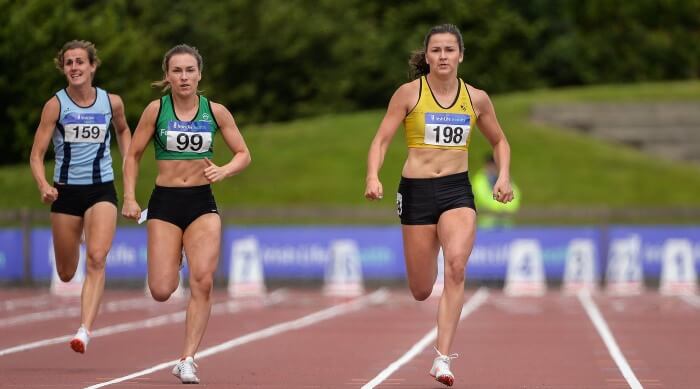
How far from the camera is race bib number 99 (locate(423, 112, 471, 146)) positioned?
1124 cm

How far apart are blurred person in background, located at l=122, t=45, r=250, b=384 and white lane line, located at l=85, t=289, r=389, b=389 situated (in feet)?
2.89

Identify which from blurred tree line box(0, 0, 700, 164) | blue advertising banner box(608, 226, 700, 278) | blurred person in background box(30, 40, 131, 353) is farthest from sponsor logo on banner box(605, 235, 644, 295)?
blurred person in background box(30, 40, 131, 353)

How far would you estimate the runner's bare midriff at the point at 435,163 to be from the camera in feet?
37.1

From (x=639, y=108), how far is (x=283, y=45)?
14170 millimetres

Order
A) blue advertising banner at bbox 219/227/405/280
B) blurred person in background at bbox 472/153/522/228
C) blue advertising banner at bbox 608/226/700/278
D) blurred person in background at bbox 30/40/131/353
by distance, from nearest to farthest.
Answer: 1. blurred person in background at bbox 30/40/131/353
2. blurred person in background at bbox 472/153/522/228
3. blue advertising banner at bbox 608/226/700/278
4. blue advertising banner at bbox 219/227/405/280

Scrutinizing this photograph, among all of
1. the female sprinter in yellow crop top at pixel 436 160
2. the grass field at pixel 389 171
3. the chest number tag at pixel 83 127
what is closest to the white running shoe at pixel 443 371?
the female sprinter in yellow crop top at pixel 436 160

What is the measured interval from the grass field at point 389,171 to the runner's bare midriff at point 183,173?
85.7 feet

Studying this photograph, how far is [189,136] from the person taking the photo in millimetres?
11242

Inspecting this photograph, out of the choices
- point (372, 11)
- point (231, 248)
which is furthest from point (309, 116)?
point (231, 248)

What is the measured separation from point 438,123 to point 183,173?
1784 millimetres

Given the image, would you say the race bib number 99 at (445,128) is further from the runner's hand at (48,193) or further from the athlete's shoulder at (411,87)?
the runner's hand at (48,193)

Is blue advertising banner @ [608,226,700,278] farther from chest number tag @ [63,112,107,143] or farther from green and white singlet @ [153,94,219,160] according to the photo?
green and white singlet @ [153,94,219,160]

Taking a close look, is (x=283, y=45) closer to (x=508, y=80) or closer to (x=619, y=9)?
(x=508, y=80)

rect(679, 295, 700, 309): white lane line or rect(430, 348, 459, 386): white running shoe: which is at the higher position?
rect(430, 348, 459, 386): white running shoe
